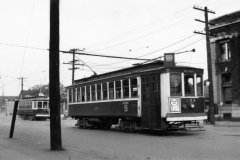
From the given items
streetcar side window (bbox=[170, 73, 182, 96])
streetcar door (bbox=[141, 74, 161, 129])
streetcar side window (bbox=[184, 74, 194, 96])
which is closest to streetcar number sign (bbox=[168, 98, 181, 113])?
streetcar side window (bbox=[170, 73, 182, 96])

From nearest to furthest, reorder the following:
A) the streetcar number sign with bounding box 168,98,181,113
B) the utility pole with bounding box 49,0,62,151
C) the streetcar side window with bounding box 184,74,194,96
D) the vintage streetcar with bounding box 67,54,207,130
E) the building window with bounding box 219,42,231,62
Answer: the utility pole with bounding box 49,0,62,151
the streetcar number sign with bounding box 168,98,181,113
the vintage streetcar with bounding box 67,54,207,130
the streetcar side window with bounding box 184,74,194,96
the building window with bounding box 219,42,231,62

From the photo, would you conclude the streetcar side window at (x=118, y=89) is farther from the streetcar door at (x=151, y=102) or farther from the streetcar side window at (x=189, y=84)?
the streetcar side window at (x=189, y=84)

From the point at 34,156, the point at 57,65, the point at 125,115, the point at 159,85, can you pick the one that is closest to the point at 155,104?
the point at 159,85

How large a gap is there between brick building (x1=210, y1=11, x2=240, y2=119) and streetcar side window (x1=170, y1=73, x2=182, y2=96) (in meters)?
Answer: 16.2

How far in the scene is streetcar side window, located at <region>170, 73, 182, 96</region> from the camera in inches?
750

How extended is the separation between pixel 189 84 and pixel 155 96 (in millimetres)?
1773

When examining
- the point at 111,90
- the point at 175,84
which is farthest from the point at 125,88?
the point at 175,84

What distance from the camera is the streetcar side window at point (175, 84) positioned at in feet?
62.5

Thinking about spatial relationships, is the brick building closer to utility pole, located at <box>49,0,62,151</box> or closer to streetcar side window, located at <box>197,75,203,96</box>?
streetcar side window, located at <box>197,75,203,96</box>

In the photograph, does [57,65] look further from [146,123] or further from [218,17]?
[218,17]

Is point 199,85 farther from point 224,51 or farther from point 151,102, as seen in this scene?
point 224,51

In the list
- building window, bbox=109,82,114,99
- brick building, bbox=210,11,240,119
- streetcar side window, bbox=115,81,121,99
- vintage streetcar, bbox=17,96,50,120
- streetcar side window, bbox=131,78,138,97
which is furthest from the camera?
vintage streetcar, bbox=17,96,50,120

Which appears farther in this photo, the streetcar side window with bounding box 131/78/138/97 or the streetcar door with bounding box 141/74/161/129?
the streetcar side window with bounding box 131/78/138/97

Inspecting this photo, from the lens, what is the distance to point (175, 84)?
19203 millimetres
